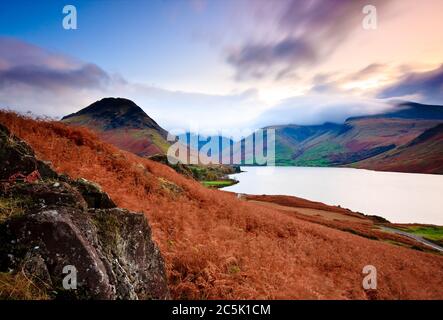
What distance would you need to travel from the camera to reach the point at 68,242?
4609mm

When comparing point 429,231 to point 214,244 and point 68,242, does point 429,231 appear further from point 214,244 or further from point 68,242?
point 68,242

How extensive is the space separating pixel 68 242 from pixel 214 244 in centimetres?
604

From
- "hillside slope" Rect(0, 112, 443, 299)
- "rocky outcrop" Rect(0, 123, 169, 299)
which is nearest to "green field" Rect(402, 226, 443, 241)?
"hillside slope" Rect(0, 112, 443, 299)

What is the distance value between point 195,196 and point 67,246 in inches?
571

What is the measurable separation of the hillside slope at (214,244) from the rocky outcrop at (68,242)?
1.93 metres

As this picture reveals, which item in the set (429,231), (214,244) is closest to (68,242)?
(214,244)

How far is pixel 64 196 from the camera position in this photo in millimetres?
5430

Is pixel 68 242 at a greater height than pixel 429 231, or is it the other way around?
pixel 68 242

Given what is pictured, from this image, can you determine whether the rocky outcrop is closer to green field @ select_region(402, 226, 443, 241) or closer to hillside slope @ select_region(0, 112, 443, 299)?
hillside slope @ select_region(0, 112, 443, 299)

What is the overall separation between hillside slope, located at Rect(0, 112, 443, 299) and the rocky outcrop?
1.93 meters

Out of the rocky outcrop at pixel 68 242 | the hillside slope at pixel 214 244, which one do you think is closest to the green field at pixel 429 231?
the hillside slope at pixel 214 244

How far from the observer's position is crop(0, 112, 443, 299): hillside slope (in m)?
7.85

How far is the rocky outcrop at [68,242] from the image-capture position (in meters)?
4.41

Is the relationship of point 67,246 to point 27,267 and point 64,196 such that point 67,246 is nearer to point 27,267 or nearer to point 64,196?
point 27,267
